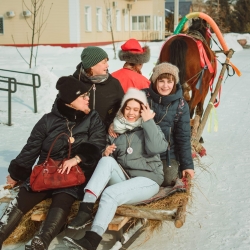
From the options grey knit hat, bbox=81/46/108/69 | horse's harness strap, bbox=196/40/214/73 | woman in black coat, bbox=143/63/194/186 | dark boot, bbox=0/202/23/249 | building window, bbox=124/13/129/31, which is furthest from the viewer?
building window, bbox=124/13/129/31

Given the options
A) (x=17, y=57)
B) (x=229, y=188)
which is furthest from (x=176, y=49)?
(x=17, y=57)

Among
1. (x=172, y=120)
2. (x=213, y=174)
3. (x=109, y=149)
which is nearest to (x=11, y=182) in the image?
(x=109, y=149)

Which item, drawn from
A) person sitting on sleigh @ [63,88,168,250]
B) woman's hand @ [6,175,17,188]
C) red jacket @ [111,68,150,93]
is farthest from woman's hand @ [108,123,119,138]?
red jacket @ [111,68,150,93]

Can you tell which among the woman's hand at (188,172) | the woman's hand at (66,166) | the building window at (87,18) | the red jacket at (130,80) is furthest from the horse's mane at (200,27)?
the building window at (87,18)

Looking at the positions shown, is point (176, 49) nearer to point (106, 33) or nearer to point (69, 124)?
point (69, 124)

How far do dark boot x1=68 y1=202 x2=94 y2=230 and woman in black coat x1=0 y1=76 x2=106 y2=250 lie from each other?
0.25 meters

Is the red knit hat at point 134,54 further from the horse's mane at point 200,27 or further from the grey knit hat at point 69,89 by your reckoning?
the horse's mane at point 200,27

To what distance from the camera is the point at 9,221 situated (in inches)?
144

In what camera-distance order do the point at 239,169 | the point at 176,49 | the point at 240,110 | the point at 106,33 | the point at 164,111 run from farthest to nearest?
the point at 106,33 < the point at 240,110 < the point at 176,49 < the point at 239,169 < the point at 164,111

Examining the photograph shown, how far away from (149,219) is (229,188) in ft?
6.70

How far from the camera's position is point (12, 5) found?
27.8 meters

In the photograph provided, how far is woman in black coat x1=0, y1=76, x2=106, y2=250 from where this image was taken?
380 cm

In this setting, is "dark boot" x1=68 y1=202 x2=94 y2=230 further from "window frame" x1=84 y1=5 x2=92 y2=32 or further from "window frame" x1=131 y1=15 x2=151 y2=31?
"window frame" x1=131 y1=15 x2=151 y2=31

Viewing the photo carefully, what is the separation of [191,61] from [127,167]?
10.8 ft
